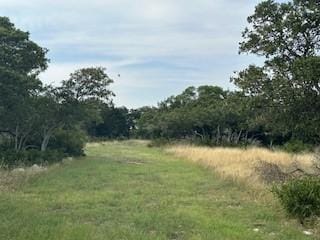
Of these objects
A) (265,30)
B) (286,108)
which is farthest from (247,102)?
(265,30)

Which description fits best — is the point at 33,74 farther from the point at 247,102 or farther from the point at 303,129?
the point at 303,129

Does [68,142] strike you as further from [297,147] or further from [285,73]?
[285,73]

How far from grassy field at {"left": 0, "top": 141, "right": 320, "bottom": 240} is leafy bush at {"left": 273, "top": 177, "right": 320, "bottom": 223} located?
0.28 m

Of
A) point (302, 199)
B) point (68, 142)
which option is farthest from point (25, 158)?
point (302, 199)

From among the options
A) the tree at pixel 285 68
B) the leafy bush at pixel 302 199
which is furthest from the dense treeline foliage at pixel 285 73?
the leafy bush at pixel 302 199

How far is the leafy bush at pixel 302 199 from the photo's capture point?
423 inches

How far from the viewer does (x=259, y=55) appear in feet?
59.8

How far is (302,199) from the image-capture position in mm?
11008

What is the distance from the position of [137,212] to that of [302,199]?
367cm

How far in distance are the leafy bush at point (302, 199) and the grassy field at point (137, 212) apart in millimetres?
284

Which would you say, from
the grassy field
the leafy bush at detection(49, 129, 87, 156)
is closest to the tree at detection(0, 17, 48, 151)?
the leafy bush at detection(49, 129, 87, 156)

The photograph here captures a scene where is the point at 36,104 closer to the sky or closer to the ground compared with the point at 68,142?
closer to the sky

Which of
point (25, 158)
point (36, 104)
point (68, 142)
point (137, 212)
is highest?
point (36, 104)

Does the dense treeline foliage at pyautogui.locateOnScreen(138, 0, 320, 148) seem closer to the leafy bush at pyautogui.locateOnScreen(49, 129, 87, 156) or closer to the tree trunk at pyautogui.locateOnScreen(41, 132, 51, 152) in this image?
the tree trunk at pyautogui.locateOnScreen(41, 132, 51, 152)
